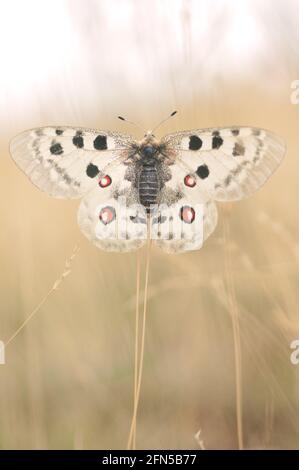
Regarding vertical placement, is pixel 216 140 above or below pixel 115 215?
above

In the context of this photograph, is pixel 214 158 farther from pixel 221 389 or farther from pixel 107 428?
pixel 107 428

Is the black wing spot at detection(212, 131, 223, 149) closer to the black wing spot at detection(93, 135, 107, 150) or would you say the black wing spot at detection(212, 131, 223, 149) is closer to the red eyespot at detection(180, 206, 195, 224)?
the red eyespot at detection(180, 206, 195, 224)

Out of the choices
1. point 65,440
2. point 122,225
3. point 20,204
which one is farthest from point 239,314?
point 20,204

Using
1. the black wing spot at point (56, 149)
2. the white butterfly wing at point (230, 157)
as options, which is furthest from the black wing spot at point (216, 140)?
the black wing spot at point (56, 149)

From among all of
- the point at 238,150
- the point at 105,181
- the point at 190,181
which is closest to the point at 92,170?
the point at 105,181

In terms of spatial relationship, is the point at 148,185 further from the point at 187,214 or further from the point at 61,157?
the point at 61,157

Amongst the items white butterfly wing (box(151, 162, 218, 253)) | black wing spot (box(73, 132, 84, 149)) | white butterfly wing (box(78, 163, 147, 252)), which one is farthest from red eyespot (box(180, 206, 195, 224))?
black wing spot (box(73, 132, 84, 149))
